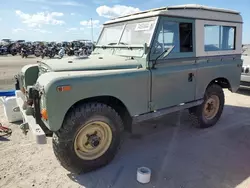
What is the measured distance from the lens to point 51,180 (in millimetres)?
3135

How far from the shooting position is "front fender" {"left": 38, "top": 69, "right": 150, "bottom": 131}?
107 inches

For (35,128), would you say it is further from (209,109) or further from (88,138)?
(209,109)

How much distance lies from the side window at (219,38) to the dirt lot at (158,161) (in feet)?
5.80

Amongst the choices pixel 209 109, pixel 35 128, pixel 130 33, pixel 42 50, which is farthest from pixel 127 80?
pixel 42 50

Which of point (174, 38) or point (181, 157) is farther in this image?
point (174, 38)

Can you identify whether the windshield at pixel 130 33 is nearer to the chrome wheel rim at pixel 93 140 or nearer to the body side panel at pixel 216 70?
the body side panel at pixel 216 70

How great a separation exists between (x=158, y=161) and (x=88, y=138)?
122cm

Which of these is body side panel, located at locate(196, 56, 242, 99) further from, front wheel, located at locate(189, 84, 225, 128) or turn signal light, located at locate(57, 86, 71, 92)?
turn signal light, located at locate(57, 86, 71, 92)

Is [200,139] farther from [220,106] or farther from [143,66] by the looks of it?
[143,66]

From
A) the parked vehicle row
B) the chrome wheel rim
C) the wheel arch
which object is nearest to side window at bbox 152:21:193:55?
the wheel arch


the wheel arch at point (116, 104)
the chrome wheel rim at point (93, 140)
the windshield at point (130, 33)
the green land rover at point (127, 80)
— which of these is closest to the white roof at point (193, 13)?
the green land rover at point (127, 80)

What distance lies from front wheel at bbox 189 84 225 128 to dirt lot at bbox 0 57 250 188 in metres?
0.17

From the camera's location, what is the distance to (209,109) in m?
5.11

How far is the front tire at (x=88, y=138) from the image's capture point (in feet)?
9.75
